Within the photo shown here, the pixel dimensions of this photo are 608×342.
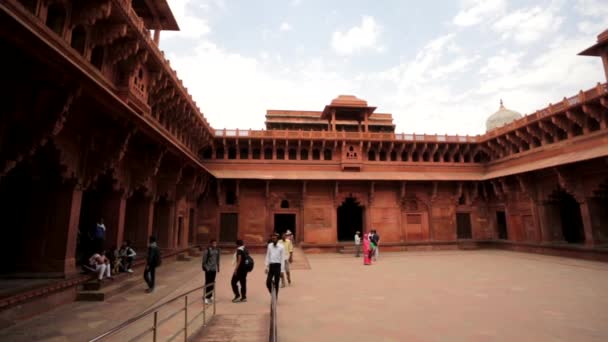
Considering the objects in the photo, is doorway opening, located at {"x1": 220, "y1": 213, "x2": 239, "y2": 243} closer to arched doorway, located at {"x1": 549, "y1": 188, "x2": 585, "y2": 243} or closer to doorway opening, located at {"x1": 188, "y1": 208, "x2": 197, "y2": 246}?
doorway opening, located at {"x1": 188, "y1": 208, "x2": 197, "y2": 246}

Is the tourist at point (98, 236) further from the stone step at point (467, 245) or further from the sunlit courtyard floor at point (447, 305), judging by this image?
the stone step at point (467, 245)

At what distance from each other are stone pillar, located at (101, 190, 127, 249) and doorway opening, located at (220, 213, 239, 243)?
10075mm

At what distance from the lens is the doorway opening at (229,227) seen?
19.5 meters

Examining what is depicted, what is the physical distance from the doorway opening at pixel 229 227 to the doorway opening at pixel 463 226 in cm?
1512

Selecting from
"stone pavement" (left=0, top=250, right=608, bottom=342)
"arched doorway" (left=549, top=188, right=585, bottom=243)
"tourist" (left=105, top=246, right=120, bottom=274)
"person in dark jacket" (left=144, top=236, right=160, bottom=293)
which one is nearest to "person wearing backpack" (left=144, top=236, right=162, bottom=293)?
"person in dark jacket" (left=144, top=236, right=160, bottom=293)

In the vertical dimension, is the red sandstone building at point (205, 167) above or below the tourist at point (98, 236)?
above

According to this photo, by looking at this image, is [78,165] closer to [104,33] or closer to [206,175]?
[104,33]

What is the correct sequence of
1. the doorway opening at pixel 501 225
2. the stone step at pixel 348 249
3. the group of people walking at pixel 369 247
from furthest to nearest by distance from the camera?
the doorway opening at pixel 501 225
the stone step at pixel 348 249
the group of people walking at pixel 369 247

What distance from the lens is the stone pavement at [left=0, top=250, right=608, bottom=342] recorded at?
5.27 meters

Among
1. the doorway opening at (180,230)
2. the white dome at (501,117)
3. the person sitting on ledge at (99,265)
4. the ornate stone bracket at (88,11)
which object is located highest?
the white dome at (501,117)

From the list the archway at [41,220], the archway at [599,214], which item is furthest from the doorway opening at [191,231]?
the archway at [599,214]

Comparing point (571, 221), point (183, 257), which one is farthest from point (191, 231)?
point (571, 221)

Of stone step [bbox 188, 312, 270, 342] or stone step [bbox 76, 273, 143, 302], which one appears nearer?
stone step [bbox 188, 312, 270, 342]

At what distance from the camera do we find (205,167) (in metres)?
19.3
